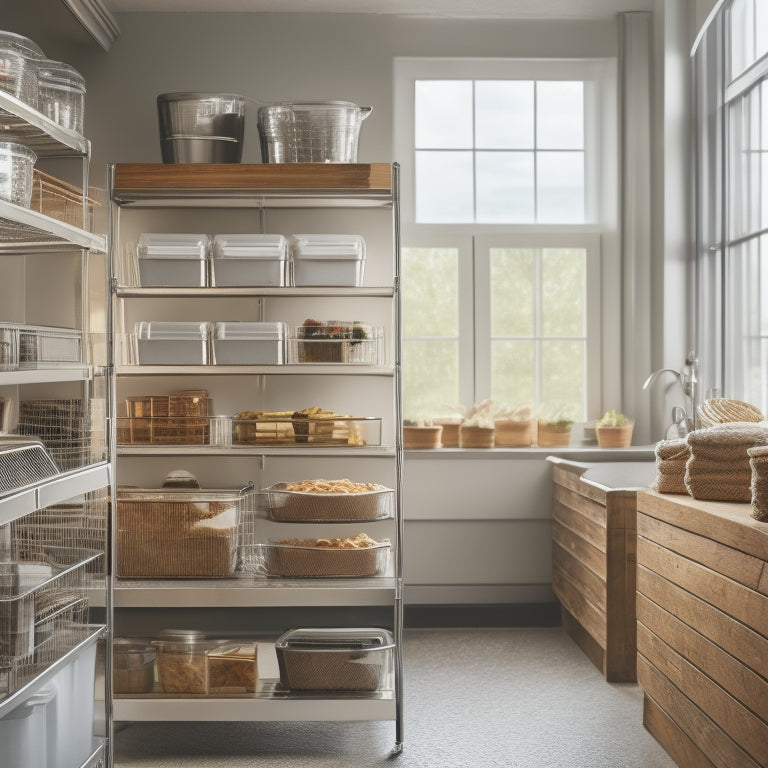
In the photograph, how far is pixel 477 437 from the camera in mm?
4504

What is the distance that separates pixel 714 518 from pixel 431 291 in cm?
252

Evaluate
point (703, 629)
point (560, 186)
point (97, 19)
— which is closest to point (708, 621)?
point (703, 629)

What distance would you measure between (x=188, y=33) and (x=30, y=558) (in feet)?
8.98

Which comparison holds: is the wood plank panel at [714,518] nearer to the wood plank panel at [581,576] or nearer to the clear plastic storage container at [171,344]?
the wood plank panel at [581,576]

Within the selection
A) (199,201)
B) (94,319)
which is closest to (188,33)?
(199,201)

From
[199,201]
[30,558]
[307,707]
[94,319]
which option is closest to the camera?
[30,558]

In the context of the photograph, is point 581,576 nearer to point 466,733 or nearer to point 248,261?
point 466,733

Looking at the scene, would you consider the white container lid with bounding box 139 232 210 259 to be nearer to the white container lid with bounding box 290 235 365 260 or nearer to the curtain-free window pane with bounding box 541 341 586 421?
the white container lid with bounding box 290 235 365 260

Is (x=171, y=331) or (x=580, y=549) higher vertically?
(x=171, y=331)

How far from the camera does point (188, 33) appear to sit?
4.42 meters

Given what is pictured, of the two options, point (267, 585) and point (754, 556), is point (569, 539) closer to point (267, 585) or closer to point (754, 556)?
point (267, 585)

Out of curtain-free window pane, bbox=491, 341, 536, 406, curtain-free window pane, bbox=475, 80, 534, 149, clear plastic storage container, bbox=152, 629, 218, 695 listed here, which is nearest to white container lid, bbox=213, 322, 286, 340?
clear plastic storage container, bbox=152, 629, 218, 695

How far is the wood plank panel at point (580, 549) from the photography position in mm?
3640

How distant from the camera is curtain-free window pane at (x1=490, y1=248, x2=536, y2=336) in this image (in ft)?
15.5
